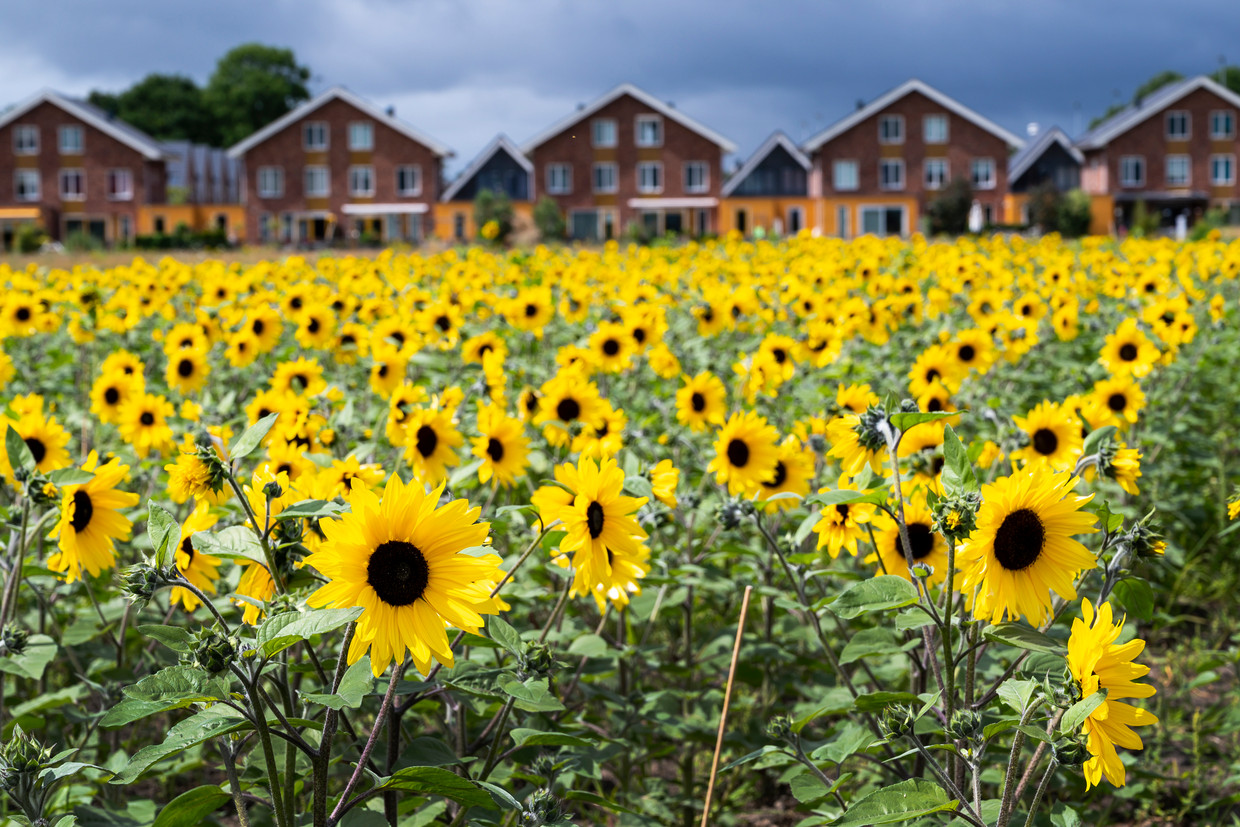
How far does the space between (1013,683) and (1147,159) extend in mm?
59418

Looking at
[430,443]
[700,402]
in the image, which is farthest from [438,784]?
[700,402]

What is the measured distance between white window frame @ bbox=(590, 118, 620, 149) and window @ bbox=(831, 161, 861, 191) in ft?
33.1

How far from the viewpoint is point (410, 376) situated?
5.57 m

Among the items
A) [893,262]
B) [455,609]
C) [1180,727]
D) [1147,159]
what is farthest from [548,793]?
[1147,159]

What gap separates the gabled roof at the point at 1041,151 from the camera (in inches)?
2110

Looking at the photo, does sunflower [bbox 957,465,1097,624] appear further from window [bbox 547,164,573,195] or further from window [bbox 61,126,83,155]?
window [bbox 61,126,83,155]

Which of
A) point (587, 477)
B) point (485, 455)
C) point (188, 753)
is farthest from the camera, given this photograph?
point (485, 455)

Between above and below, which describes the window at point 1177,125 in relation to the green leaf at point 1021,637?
above

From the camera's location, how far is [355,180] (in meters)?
52.3

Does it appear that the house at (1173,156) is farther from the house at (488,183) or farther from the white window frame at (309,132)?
the white window frame at (309,132)

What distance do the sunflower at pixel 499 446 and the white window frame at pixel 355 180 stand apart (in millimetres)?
51305

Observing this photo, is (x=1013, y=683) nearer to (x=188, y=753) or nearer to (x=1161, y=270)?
(x=188, y=753)

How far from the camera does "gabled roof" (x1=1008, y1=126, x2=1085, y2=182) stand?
53594 mm

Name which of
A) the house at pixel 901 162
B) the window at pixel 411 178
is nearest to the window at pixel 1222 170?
the house at pixel 901 162
